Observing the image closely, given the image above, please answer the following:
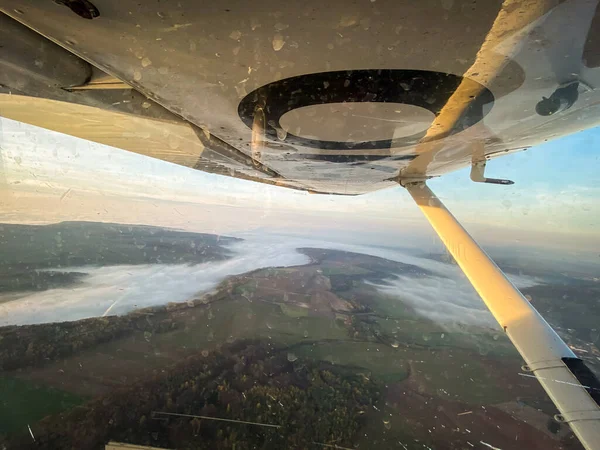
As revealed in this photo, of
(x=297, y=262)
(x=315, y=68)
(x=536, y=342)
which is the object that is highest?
(x=315, y=68)

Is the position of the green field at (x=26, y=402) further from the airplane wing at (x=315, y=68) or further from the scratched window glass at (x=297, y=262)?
the airplane wing at (x=315, y=68)

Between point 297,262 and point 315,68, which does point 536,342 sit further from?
point 297,262

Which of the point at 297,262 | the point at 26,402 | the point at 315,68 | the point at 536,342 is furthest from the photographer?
the point at 297,262

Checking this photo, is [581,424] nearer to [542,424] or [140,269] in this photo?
[542,424]

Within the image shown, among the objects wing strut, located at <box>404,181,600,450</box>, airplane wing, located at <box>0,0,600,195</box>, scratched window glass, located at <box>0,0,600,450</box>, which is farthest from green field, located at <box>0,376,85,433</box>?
wing strut, located at <box>404,181,600,450</box>

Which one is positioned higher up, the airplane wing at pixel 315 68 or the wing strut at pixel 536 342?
the airplane wing at pixel 315 68

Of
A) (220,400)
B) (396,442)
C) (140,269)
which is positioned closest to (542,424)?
(396,442)

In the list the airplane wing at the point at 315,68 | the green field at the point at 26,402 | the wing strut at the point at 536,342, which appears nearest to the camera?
the airplane wing at the point at 315,68

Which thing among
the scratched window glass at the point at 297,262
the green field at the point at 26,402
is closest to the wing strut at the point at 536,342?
the scratched window glass at the point at 297,262

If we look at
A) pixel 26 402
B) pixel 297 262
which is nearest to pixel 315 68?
pixel 26 402
